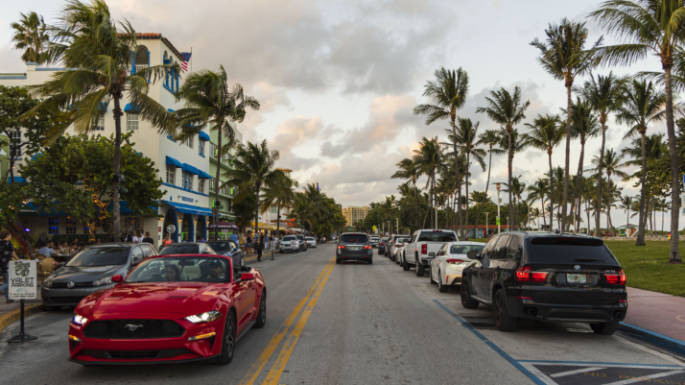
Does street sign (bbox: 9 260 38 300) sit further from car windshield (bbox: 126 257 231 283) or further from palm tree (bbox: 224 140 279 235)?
palm tree (bbox: 224 140 279 235)

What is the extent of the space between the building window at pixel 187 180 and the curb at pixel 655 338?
119 feet

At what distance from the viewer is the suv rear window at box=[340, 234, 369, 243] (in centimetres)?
2806

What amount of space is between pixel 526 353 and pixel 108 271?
8.92 meters

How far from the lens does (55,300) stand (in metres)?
11.0

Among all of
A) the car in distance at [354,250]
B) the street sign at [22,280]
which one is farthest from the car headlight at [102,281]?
the car in distance at [354,250]

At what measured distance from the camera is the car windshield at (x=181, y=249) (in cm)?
1662

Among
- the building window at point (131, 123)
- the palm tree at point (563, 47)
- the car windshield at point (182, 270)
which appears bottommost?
the car windshield at point (182, 270)

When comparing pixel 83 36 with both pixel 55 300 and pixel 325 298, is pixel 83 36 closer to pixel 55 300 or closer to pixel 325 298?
pixel 55 300

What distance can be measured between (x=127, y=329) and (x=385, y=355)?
10.9 feet

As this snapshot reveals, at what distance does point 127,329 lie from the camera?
18.4 feet

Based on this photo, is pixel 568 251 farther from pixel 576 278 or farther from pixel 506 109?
pixel 506 109

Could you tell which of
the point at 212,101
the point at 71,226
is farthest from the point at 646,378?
the point at 71,226

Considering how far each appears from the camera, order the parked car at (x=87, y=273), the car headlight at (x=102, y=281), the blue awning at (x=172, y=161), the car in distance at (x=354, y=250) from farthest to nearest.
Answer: the blue awning at (x=172, y=161) < the car in distance at (x=354, y=250) < the car headlight at (x=102, y=281) < the parked car at (x=87, y=273)

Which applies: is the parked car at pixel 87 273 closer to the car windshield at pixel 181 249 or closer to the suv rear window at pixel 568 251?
the car windshield at pixel 181 249
